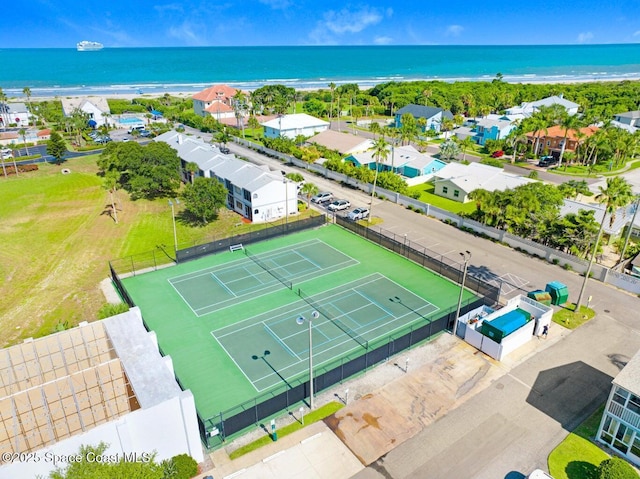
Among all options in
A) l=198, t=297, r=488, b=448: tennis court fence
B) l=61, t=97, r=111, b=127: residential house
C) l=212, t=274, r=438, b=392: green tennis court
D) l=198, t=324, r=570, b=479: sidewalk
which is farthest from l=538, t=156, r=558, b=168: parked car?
l=61, t=97, r=111, b=127: residential house

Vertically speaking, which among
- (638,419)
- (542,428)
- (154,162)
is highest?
(154,162)

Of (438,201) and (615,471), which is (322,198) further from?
(615,471)

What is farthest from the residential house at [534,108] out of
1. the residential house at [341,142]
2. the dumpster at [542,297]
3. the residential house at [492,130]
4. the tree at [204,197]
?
the tree at [204,197]

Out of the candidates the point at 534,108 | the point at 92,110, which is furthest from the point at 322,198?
the point at 92,110

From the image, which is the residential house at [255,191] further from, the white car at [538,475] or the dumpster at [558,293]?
the white car at [538,475]

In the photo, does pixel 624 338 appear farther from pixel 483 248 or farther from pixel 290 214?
pixel 290 214

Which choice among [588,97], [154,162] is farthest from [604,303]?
[588,97]
